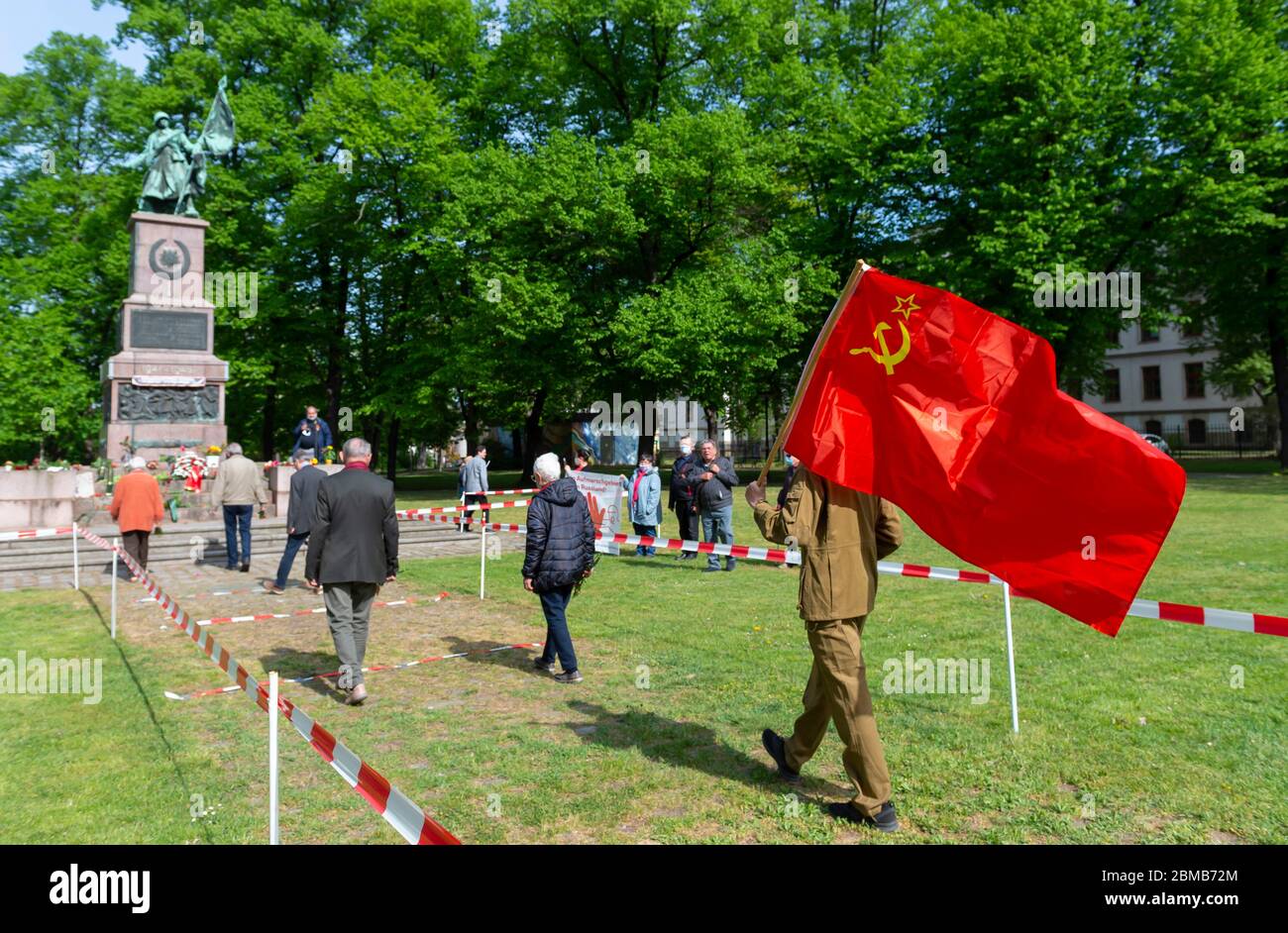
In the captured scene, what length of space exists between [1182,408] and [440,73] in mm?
51520

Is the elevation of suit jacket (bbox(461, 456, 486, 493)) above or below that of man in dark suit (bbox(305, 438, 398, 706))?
above

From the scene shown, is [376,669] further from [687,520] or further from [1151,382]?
[1151,382]

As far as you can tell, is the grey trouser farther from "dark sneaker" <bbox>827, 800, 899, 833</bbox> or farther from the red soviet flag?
the red soviet flag

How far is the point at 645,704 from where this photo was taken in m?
6.92

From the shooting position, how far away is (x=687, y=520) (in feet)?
50.3

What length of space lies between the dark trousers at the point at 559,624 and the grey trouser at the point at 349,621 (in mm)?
1483


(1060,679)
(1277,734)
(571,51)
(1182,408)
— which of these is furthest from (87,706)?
(1182,408)

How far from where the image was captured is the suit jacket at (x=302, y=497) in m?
12.1

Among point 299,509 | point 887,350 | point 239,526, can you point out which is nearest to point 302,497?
point 299,509

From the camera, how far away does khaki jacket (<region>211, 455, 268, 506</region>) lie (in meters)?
13.7

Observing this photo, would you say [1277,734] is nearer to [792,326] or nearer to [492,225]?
[792,326]

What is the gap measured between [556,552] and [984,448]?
4.25 meters

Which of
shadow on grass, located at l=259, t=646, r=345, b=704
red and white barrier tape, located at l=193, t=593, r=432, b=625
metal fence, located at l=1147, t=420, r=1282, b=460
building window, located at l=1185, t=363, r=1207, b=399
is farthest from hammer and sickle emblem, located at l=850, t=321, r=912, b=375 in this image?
building window, located at l=1185, t=363, r=1207, b=399

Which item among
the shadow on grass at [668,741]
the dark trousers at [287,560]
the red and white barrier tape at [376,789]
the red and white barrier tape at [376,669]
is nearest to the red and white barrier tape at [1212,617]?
the shadow on grass at [668,741]
